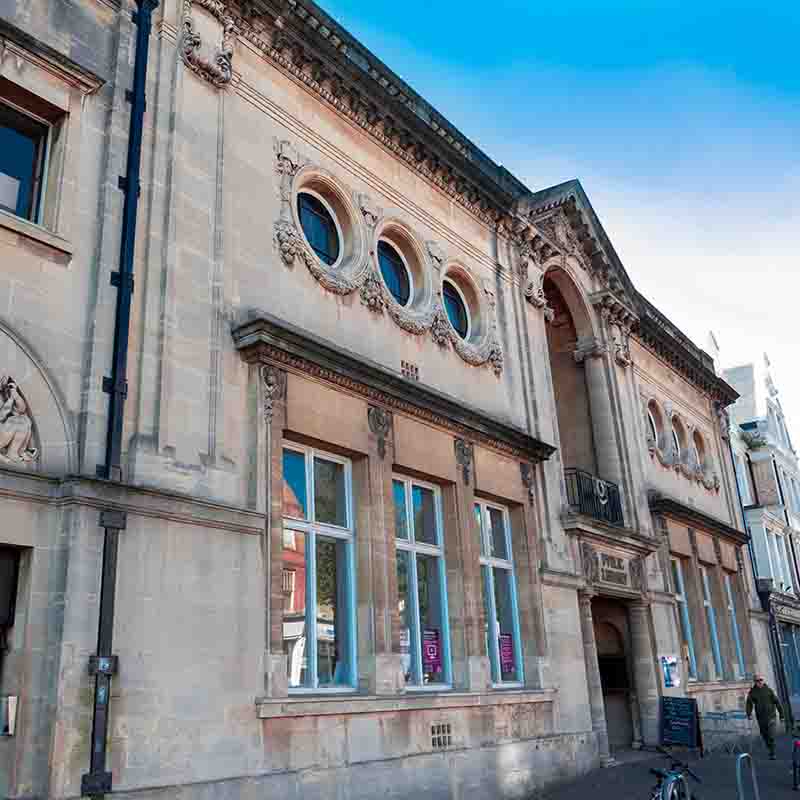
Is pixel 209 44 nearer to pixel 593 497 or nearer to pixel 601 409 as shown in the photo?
pixel 593 497

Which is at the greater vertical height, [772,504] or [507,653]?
[772,504]

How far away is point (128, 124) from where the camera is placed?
9969 millimetres

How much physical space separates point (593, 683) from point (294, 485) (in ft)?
26.2

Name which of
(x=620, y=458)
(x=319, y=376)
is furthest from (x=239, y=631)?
(x=620, y=458)

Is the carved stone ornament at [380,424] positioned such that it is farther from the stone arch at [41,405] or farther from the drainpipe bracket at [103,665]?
the drainpipe bracket at [103,665]

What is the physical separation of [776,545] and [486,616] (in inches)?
952

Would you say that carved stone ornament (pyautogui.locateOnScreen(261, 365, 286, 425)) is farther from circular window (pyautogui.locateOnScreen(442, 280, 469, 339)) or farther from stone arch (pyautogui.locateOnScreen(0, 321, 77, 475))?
circular window (pyautogui.locateOnScreen(442, 280, 469, 339))

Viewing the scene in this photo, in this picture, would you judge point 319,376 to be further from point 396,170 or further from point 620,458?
point 620,458

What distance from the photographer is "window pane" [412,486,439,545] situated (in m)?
13.1

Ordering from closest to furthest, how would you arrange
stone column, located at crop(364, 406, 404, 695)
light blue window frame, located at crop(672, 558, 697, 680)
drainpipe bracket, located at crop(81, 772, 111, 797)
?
1. drainpipe bracket, located at crop(81, 772, 111, 797)
2. stone column, located at crop(364, 406, 404, 695)
3. light blue window frame, located at crop(672, 558, 697, 680)

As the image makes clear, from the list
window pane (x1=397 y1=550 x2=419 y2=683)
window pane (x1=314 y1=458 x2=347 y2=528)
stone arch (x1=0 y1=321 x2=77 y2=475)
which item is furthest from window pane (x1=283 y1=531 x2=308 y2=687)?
stone arch (x1=0 y1=321 x2=77 y2=475)

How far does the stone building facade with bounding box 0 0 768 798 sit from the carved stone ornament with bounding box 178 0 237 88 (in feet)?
0.18

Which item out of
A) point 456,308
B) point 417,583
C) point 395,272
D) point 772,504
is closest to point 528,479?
point 456,308

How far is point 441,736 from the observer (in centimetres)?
1152
